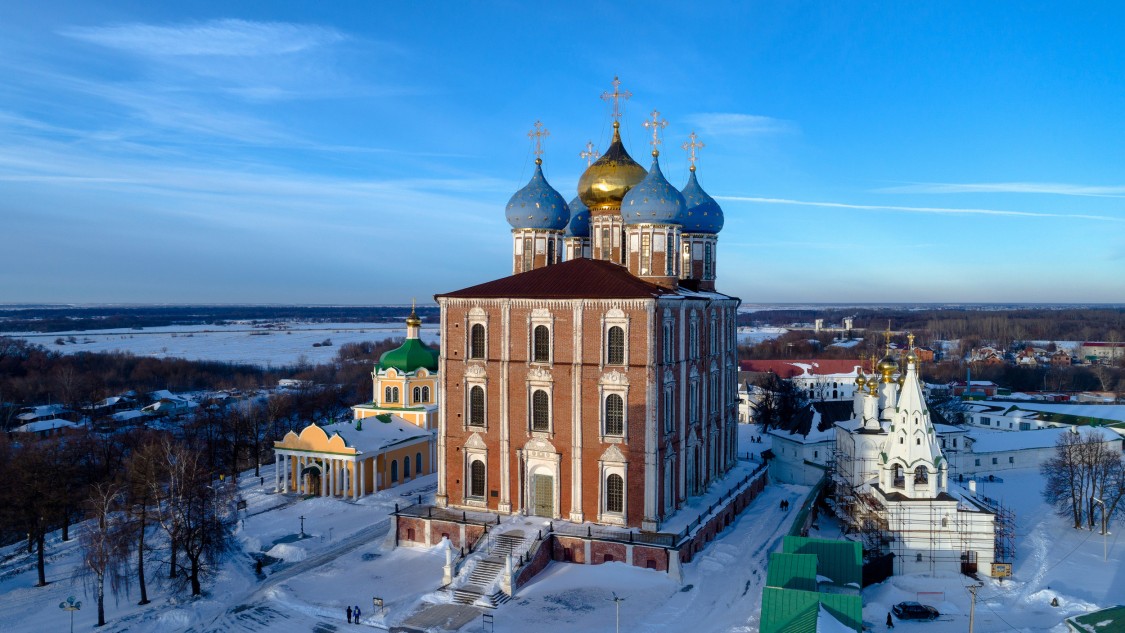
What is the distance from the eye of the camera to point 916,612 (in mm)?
20594

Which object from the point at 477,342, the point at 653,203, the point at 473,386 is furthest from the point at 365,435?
the point at 653,203

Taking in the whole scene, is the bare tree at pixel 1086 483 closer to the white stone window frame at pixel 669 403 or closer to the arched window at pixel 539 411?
the white stone window frame at pixel 669 403

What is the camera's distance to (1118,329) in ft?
484

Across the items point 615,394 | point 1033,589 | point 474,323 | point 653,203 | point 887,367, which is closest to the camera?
point 1033,589

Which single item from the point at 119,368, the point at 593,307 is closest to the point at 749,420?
the point at 593,307

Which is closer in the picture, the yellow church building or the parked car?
the parked car

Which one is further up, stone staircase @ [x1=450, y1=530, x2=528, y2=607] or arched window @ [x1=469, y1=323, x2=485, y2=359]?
arched window @ [x1=469, y1=323, x2=485, y2=359]

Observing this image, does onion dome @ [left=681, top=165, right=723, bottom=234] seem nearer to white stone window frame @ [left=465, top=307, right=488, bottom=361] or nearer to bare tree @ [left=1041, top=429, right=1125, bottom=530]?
white stone window frame @ [left=465, top=307, right=488, bottom=361]

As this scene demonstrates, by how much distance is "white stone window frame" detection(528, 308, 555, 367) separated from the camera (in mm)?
25672

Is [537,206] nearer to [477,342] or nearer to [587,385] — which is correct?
[477,342]

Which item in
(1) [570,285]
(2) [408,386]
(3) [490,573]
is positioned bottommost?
(3) [490,573]

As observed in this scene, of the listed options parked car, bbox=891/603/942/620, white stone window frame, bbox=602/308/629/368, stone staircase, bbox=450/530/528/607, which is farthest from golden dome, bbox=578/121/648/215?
parked car, bbox=891/603/942/620

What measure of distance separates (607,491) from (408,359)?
644 inches

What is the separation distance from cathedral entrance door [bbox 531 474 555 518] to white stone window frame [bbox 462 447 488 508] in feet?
5.47
